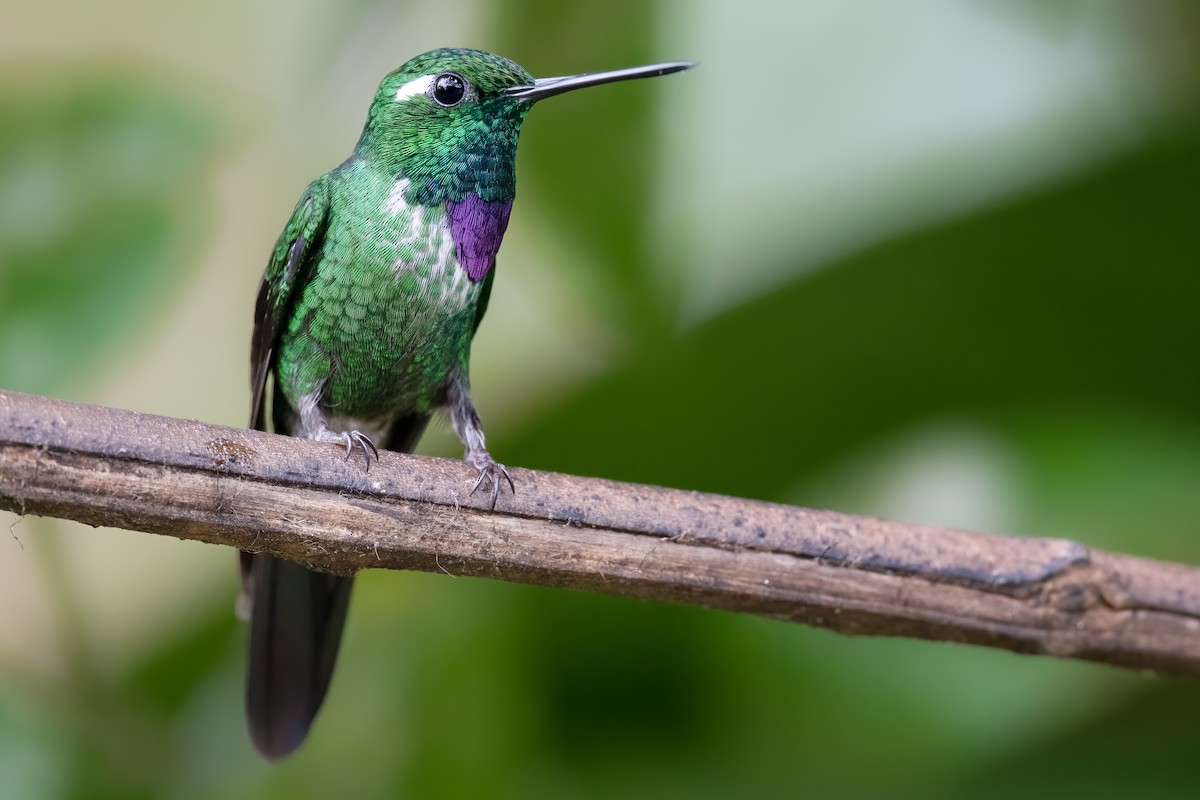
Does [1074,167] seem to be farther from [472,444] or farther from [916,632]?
[472,444]

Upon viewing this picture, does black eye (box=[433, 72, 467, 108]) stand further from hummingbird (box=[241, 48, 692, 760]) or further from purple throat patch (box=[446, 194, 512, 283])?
purple throat patch (box=[446, 194, 512, 283])

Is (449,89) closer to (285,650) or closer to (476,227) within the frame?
(476,227)

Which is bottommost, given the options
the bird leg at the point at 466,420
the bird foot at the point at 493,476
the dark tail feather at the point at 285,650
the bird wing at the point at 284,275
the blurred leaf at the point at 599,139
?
the dark tail feather at the point at 285,650

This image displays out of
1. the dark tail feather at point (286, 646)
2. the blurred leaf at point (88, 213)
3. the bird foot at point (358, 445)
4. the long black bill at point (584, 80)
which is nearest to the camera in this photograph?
the bird foot at point (358, 445)

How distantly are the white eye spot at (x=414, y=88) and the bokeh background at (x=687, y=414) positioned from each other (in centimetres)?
58

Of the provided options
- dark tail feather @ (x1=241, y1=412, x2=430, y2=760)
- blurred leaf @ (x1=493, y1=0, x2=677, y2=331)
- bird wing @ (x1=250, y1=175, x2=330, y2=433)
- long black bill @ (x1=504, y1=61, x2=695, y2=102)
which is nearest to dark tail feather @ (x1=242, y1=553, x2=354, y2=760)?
dark tail feather @ (x1=241, y1=412, x2=430, y2=760)

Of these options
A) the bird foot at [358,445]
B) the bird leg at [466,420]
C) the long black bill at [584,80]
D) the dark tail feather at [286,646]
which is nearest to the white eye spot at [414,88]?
the long black bill at [584,80]

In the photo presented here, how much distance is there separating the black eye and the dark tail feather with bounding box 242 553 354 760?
90 cm

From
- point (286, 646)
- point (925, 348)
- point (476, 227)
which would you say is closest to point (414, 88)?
point (476, 227)

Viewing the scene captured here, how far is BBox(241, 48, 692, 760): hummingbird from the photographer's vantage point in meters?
1.90

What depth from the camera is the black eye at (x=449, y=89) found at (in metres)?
1.89

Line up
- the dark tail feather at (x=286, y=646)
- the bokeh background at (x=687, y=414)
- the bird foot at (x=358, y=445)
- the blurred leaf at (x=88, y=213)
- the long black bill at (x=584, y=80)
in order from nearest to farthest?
1. the bird foot at (x=358, y=445)
2. the long black bill at (x=584, y=80)
3. the dark tail feather at (x=286, y=646)
4. the blurred leaf at (x=88, y=213)
5. the bokeh background at (x=687, y=414)

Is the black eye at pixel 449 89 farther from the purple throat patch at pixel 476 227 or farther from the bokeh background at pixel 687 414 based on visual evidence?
the bokeh background at pixel 687 414

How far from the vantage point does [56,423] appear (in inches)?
53.1
